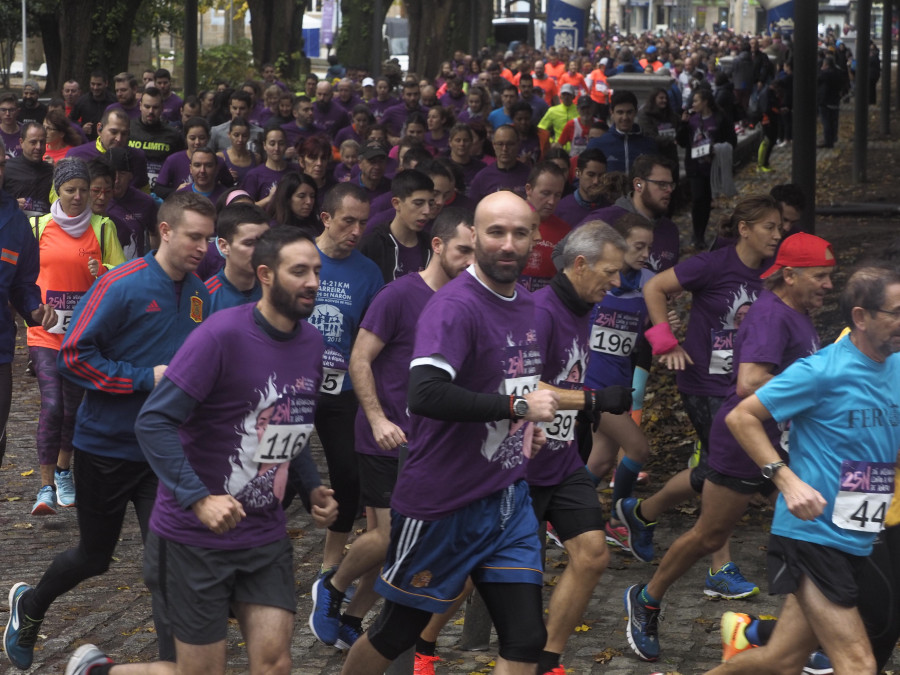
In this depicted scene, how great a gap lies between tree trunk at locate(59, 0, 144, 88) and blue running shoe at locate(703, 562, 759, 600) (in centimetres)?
2166

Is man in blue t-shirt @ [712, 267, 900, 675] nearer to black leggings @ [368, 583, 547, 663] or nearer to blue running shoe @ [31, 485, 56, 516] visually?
black leggings @ [368, 583, 547, 663]

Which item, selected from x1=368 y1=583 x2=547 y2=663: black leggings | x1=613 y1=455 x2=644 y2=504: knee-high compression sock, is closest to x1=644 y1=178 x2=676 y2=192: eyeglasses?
x1=613 y1=455 x2=644 y2=504: knee-high compression sock

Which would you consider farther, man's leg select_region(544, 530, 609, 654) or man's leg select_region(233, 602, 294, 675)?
man's leg select_region(544, 530, 609, 654)

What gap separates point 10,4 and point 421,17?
1161 cm

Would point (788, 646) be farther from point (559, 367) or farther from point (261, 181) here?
point (261, 181)

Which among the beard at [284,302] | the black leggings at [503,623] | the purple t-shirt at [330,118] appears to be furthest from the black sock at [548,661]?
the purple t-shirt at [330,118]

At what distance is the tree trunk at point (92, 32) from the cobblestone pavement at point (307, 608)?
1879 centimetres

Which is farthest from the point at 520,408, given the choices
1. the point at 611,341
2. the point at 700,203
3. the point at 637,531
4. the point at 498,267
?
the point at 700,203

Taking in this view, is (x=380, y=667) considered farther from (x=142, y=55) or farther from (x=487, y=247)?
(x=142, y=55)

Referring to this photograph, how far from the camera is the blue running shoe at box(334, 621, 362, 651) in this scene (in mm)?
6590

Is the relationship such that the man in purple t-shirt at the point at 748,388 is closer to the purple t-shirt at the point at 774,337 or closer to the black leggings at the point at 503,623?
the purple t-shirt at the point at 774,337

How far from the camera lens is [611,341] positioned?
8.21 meters

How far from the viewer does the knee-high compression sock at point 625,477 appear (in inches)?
323

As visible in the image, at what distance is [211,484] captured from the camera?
4.86 metres
